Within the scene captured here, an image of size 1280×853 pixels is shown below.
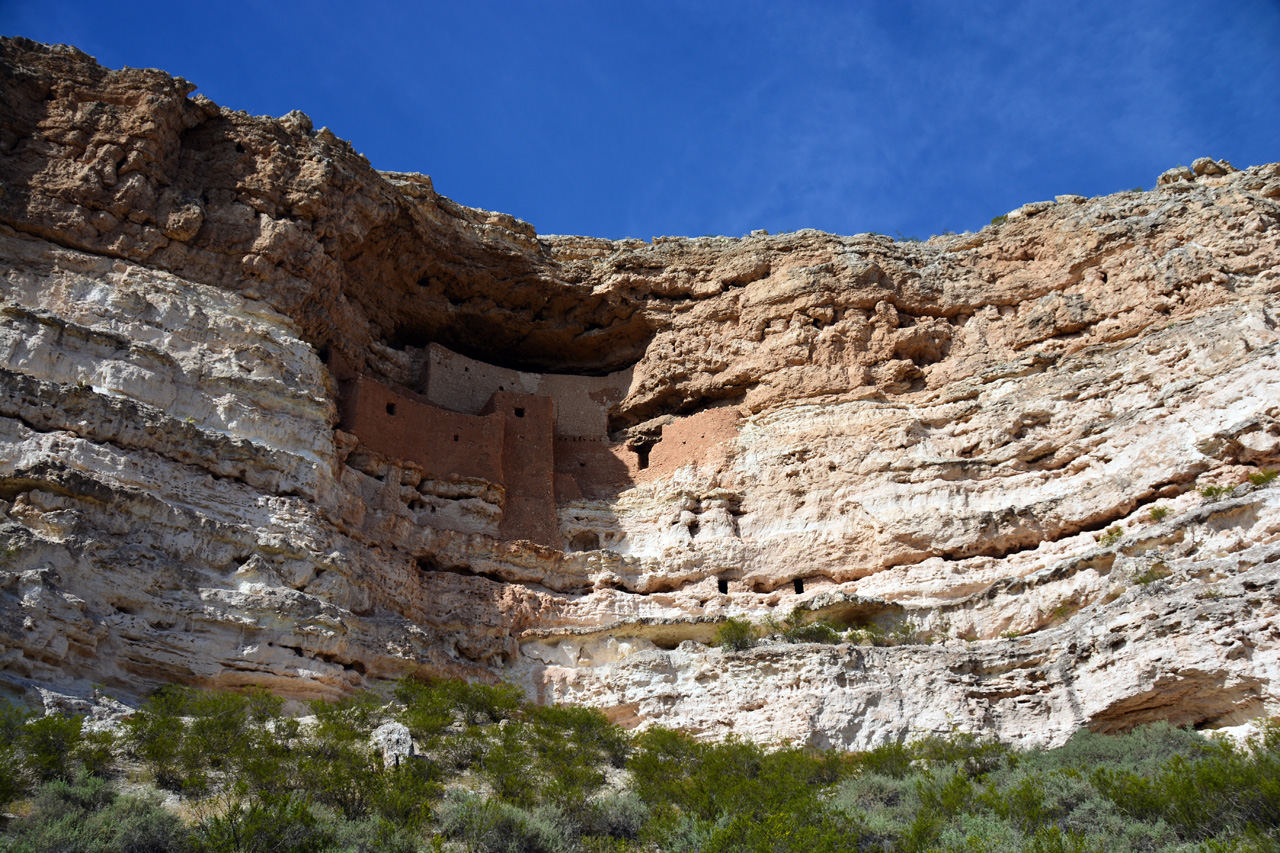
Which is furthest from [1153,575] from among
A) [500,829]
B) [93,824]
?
[93,824]

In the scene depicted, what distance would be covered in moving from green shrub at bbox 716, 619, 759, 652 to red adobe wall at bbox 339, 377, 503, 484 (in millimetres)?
5068

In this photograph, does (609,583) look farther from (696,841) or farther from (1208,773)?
(1208,773)

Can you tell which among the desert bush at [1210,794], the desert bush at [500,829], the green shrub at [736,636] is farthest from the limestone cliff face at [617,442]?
the desert bush at [500,829]

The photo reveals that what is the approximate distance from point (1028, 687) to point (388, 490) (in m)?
10.2

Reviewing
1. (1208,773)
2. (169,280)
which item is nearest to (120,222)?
(169,280)

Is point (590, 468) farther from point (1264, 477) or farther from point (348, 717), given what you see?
point (1264, 477)

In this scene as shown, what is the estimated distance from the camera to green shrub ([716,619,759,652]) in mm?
16422

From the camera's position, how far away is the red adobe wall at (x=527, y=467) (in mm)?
19172

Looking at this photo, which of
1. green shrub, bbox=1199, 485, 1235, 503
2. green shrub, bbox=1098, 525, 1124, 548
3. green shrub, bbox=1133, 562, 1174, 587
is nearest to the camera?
green shrub, bbox=1133, 562, 1174, 587

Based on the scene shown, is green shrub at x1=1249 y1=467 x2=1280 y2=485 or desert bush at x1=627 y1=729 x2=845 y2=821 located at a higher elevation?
green shrub at x1=1249 y1=467 x2=1280 y2=485

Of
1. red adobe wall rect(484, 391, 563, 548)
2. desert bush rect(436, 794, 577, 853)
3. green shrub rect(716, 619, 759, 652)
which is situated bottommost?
desert bush rect(436, 794, 577, 853)

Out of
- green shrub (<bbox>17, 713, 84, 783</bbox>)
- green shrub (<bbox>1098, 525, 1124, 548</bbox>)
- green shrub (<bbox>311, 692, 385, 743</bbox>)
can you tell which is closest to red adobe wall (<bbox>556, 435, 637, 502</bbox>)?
green shrub (<bbox>311, 692, 385, 743</bbox>)

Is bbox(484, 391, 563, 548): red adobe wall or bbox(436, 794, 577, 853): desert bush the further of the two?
bbox(484, 391, 563, 548): red adobe wall

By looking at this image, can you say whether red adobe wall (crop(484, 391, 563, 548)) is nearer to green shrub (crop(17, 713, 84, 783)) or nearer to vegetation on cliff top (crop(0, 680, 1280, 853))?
vegetation on cliff top (crop(0, 680, 1280, 853))
